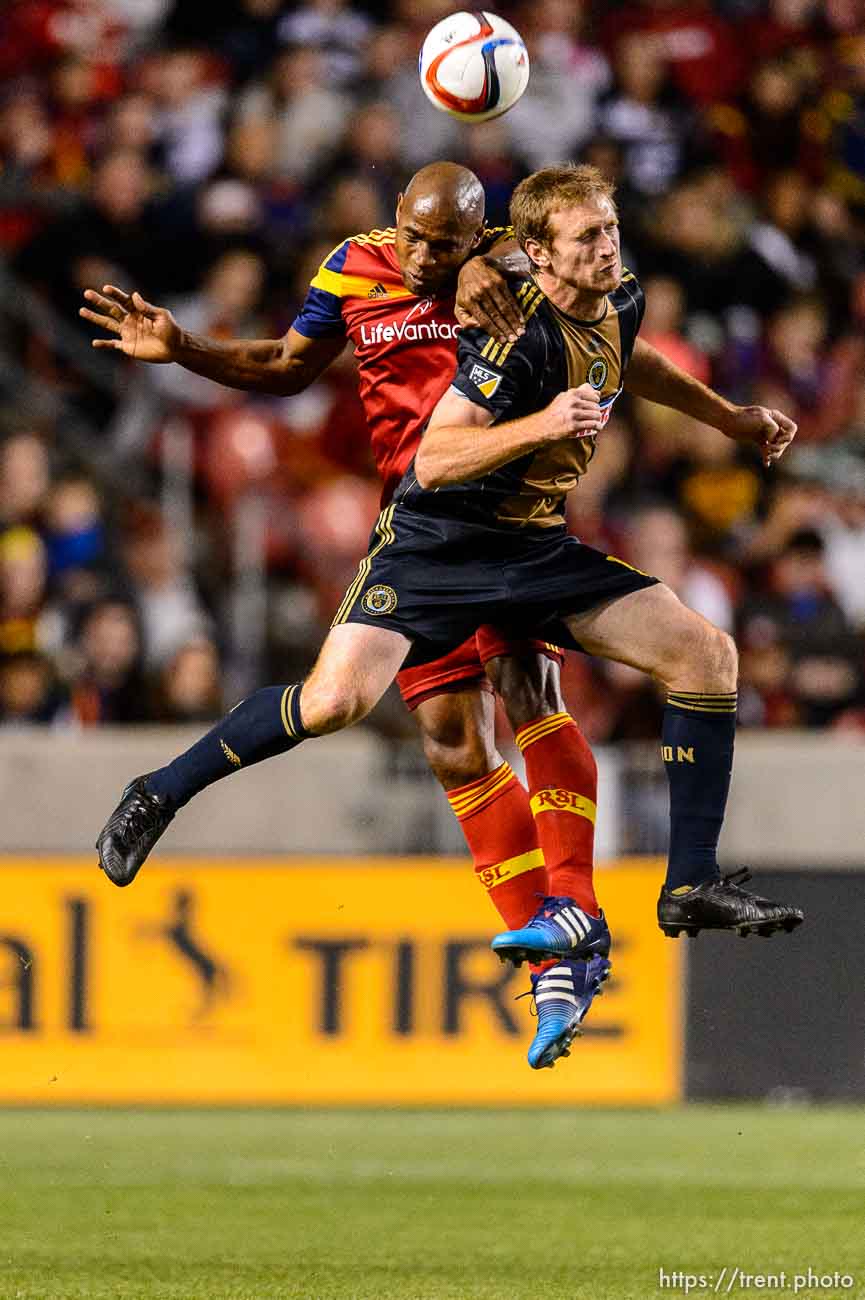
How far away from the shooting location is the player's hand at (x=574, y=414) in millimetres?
6797

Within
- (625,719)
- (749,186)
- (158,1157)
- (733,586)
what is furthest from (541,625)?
(749,186)

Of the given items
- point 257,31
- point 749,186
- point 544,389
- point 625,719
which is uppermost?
point 257,31

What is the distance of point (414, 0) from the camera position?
1548cm

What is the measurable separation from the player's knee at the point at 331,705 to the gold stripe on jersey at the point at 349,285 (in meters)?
1.30

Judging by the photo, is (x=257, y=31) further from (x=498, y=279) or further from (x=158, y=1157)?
(x=498, y=279)

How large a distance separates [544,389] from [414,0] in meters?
8.98

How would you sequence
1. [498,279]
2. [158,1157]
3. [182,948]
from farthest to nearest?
[182,948], [158,1157], [498,279]

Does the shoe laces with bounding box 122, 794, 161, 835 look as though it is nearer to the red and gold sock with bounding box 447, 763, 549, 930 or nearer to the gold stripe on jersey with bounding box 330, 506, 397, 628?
the gold stripe on jersey with bounding box 330, 506, 397, 628

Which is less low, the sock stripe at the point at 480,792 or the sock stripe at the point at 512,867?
the sock stripe at the point at 480,792

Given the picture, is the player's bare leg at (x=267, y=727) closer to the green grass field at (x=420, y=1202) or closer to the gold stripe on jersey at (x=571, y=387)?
the gold stripe on jersey at (x=571, y=387)

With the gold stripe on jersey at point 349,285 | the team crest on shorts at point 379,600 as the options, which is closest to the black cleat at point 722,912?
the team crest on shorts at point 379,600

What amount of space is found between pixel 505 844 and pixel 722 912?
975 millimetres

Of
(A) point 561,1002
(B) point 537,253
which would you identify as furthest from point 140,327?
(A) point 561,1002

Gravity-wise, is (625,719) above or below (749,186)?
below
